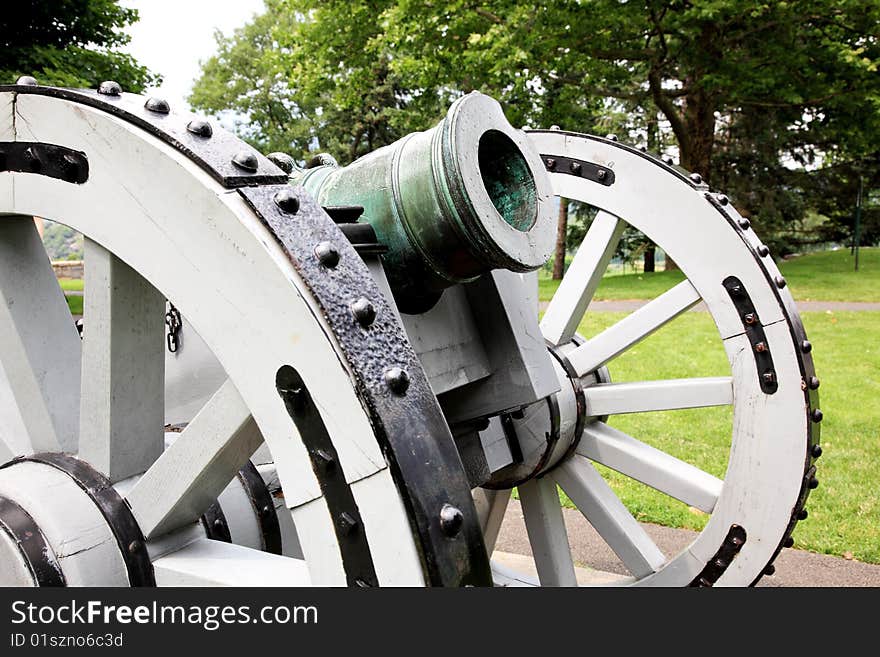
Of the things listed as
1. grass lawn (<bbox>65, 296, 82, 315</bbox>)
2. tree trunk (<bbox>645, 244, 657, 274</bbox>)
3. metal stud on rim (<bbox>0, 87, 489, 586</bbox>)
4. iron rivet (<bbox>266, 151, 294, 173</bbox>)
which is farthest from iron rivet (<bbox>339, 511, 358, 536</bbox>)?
tree trunk (<bbox>645, 244, 657, 274</bbox>)

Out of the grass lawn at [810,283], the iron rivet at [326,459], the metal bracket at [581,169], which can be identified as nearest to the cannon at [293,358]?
the iron rivet at [326,459]

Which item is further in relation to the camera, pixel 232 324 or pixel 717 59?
pixel 717 59

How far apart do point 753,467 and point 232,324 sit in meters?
1.96

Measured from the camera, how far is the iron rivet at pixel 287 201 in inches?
48.3

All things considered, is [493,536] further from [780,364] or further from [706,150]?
[706,150]

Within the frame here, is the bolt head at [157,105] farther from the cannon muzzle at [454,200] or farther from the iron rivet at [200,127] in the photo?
the cannon muzzle at [454,200]

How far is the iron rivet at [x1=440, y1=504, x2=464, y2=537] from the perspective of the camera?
3.61 ft

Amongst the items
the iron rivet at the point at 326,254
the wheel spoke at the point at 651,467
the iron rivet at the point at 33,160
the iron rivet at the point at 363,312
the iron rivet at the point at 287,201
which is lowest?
the wheel spoke at the point at 651,467

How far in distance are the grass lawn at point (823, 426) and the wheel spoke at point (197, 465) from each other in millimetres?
3499

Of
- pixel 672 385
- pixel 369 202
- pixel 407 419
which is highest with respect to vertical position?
pixel 369 202

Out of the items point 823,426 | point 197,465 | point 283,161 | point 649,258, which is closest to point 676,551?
point 823,426

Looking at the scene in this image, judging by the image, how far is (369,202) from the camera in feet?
5.78

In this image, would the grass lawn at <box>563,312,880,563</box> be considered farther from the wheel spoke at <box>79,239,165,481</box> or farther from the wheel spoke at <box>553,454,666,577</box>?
the wheel spoke at <box>79,239,165,481</box>

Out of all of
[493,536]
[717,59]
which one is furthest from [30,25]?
[493,536]
